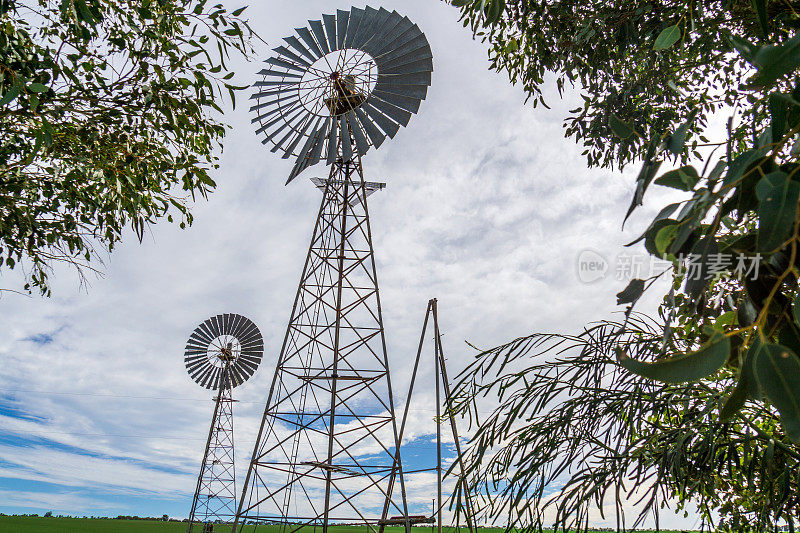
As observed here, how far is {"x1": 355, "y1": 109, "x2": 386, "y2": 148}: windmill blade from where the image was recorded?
23.8 feet

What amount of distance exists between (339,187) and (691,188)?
6.92 metres

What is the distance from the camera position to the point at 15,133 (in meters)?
3.79

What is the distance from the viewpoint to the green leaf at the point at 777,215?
574 millimetres

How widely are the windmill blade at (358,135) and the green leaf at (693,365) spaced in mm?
6904

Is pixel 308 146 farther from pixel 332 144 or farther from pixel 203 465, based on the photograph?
pixel 203 465

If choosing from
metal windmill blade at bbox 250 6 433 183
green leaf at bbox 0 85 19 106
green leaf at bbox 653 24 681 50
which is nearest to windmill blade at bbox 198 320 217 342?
metal windmill blade at bbox 250 6 433 183

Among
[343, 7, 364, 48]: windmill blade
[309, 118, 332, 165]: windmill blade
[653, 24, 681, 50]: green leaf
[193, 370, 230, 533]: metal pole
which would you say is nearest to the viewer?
[653, 24, 681, 50]: green leaf

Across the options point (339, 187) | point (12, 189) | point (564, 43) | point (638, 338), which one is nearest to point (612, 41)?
point (564, 43)

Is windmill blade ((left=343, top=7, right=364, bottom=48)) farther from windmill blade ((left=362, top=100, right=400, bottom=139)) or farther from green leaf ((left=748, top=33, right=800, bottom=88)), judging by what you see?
green leaf ((left=748, top=33, right=800, bottom=88))

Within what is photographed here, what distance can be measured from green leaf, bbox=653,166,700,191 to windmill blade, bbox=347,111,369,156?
266 inches

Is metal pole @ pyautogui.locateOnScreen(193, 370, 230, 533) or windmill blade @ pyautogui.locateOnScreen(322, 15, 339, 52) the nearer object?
windmill blade @ pyautogui.locateOnScreen(322, 15, 339, 52)

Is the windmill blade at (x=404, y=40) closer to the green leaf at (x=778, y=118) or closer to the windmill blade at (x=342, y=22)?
the windmill blade at (x=342, y=22)

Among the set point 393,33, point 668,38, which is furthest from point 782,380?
point 393,33

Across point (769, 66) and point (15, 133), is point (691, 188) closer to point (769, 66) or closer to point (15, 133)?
point (769, 66)
